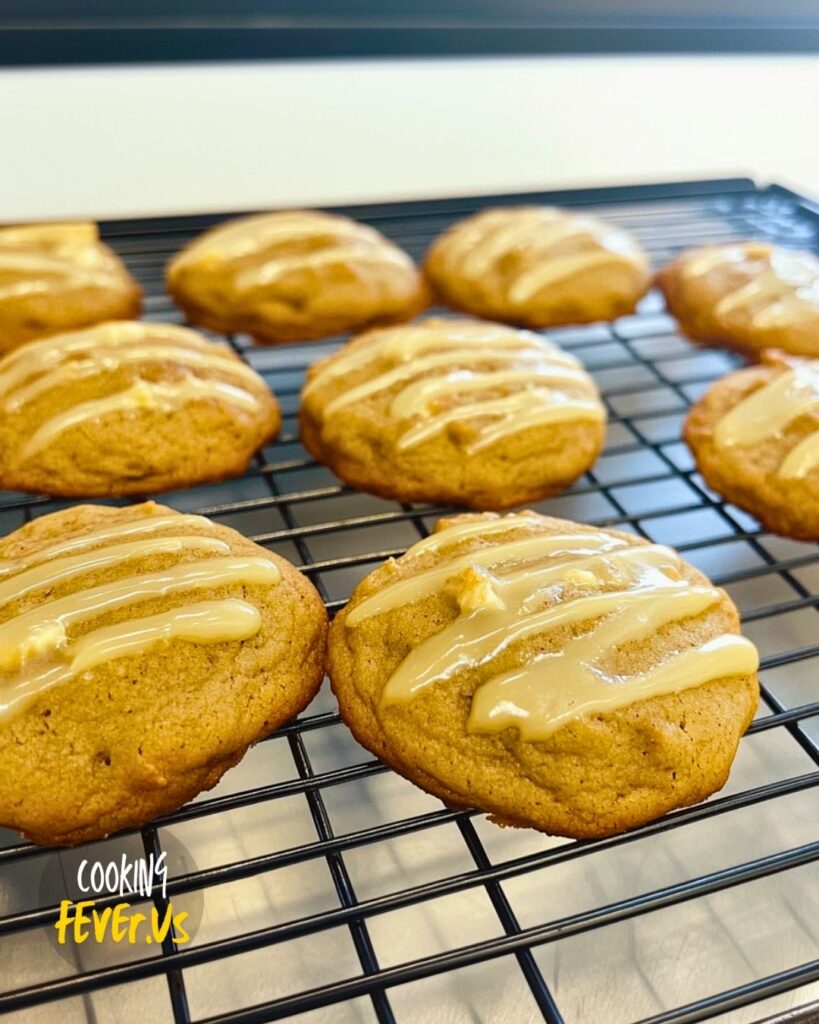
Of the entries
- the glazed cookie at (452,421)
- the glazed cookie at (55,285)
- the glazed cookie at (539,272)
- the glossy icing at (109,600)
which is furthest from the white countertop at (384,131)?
the glossy icing at (109,600)

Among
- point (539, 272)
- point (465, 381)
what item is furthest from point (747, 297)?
point (465, 381)

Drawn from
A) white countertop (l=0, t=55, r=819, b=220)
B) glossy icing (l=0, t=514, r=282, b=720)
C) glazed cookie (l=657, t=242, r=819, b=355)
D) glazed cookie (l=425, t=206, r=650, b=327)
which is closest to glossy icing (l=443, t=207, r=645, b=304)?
glazed cookie (l=425, t=206, r=650, b=327)

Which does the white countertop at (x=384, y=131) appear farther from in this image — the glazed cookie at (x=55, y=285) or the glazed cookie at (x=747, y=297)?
the glazed cookie at (x=747, y=297)

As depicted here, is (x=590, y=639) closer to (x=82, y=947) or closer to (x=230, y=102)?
(x=82, y=947)

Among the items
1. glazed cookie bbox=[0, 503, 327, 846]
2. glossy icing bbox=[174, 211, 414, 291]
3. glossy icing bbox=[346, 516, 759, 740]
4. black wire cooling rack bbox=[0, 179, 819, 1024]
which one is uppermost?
glossy icing bbox=[174, 211, 414, 291]

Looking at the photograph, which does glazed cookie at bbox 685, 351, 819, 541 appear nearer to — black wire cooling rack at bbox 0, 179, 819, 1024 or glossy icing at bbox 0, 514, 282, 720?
black wire cooling rack at bbox 0, 179, 819, 1024
